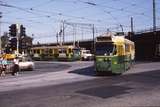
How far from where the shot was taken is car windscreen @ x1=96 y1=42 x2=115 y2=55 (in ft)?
89.1

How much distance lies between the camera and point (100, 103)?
14.2 m

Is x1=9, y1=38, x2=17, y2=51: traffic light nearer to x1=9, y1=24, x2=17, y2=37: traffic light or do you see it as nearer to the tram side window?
x1=9, y1=24, x2=17, y2=37: traffic light

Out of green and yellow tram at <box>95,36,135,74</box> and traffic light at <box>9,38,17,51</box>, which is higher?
traffic light at <box>9,38,17,51</box>

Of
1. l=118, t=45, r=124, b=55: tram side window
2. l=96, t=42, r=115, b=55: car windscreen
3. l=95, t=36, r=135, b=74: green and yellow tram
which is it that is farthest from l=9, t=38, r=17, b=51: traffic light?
l=118, t=45, r=124, b=55: tram side window

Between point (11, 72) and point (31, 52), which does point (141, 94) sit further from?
point (31, 52)

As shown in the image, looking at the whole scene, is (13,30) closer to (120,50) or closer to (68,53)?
(120,50)

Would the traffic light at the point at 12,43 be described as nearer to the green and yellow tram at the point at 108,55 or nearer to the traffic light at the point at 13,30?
the traffic light at the point at 13,30

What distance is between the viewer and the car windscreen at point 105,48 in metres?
27.2

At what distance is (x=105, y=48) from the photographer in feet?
89.8

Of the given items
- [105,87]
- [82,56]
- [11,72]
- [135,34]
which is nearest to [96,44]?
[105,87]

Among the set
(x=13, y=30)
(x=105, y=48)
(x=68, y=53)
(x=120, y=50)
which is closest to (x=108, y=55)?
(x=105, y=48)

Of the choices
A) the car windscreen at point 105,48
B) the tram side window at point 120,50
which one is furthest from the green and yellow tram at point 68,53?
the car windscreen at point 105,48

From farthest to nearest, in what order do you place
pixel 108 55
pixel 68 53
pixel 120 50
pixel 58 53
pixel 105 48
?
pixel 58 53, pixel 68 53, pixel 120 50, pixel 105 48, pixel 108 55

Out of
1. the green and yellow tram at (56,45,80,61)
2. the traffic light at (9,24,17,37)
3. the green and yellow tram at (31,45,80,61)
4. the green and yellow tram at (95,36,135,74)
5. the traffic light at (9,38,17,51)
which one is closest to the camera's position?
the green and yellow tram at (95,36,135,74)
